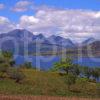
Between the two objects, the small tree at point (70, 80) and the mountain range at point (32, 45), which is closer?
the small tree at point (70, 80)

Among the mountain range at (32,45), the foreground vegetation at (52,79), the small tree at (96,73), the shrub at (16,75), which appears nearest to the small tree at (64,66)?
the foreground vegetation at (52,79)

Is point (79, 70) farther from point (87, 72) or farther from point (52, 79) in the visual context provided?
point (52, 79)

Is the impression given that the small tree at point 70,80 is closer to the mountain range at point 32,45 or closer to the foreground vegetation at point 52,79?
the foreground vegetation at point 52,79

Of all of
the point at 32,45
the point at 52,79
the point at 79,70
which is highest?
the point at 32,45

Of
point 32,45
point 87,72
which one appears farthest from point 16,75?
point 32,45

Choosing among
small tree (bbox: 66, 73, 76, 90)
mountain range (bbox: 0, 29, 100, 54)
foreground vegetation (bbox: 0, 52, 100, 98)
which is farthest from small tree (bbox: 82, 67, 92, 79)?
mountain range (bbox: 0, 29, 100, 54)

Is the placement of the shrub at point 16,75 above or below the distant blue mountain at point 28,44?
below

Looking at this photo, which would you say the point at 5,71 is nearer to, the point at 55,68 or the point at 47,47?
the point at 55,68

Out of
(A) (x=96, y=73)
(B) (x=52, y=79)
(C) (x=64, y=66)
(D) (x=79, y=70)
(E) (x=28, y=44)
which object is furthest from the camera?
(E) (x=28, y=44)

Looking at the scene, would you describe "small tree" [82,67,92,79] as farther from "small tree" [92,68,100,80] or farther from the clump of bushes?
"small tree" [92,68,100,80]

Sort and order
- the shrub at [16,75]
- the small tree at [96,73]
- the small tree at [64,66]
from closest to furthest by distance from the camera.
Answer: the shrub at [16,75] < the small tree at [64,66] < the small tree at [96,73]

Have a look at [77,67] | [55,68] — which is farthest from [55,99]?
[55,68]

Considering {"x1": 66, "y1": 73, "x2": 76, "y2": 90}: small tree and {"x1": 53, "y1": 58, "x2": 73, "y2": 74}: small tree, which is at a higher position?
{"x1": 53, "y1": 58, "x2": 73, "y2": 74}: small tree

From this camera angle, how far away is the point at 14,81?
103ft
